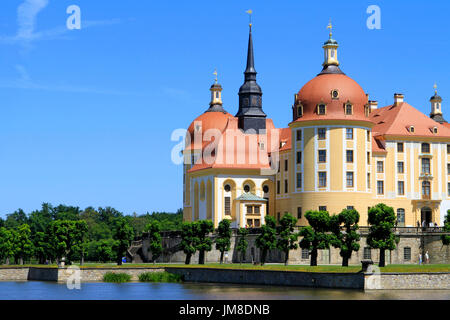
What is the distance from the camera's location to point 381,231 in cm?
6825

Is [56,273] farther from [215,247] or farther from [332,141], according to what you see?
[332,141]

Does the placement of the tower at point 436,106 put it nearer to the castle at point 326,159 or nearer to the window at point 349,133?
the castle at point 326,159

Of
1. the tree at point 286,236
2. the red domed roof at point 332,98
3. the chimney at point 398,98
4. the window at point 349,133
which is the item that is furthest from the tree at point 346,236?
the chimney at point 398,98

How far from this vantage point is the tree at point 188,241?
265ft

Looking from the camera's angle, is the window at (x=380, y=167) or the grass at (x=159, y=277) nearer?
the grass at (x=159, y=277)

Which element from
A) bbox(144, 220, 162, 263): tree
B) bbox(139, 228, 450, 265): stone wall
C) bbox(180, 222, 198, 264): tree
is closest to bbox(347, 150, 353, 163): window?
bbox(139, 228, 450, 265): stone wall

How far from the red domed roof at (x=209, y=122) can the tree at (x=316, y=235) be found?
116ft

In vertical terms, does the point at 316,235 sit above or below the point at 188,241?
above

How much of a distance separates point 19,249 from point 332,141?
3534cm

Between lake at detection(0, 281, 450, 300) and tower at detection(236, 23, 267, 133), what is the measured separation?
33.5 meters

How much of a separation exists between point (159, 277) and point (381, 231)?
1916 centimetres

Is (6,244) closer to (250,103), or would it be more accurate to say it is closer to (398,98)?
(250,103)

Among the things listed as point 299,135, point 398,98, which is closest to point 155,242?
point 299,135
